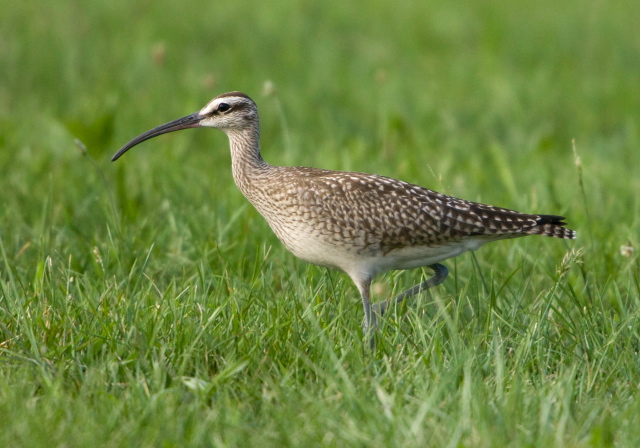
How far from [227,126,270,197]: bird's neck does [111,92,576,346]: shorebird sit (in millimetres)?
73

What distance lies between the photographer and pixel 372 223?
607 centimetres

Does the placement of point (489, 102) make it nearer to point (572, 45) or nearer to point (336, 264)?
point (572, 45)

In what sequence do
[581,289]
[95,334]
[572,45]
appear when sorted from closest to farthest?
[95,334] → [581,289] → [572,45]

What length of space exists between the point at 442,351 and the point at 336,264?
3.58 feet

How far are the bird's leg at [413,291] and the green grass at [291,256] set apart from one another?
10 centimetres

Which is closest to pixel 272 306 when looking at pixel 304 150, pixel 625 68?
pixel 304 150

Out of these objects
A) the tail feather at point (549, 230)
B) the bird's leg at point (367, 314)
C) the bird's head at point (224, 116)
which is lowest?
the bird's leg at point (367, 314)

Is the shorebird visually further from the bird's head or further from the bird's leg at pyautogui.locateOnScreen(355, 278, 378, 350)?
the bird's head

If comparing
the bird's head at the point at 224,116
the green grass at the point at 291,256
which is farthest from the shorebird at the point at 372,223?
the bird's head at the point at 224,116

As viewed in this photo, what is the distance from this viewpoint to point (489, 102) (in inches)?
516

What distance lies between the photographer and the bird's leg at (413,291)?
5809mm

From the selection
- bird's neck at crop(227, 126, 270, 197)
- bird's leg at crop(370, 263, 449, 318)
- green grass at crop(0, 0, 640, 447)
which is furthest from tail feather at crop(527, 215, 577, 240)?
bird's neck at crop(227, 126, 270, 197)

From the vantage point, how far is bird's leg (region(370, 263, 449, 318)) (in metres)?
5.81

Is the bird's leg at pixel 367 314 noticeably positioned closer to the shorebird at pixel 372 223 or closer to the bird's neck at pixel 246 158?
the shorebird at pixel 372 223
